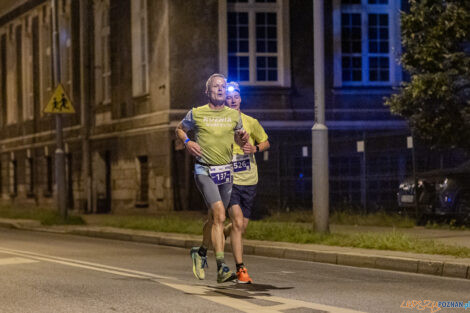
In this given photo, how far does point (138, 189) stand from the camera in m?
27.4

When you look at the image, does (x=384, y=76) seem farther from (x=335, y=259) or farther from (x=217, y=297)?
(x=217, y=297)

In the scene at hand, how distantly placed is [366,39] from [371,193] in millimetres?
7330

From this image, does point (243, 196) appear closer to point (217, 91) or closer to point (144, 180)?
point (217, 91)

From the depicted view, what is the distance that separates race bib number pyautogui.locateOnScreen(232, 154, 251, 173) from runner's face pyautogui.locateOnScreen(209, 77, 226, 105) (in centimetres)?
83

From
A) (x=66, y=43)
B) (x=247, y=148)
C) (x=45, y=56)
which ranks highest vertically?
(x=66, y=43)

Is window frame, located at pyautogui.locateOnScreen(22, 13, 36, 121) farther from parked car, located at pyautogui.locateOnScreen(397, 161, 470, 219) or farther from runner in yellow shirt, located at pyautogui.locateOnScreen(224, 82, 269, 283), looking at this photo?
runner in yellow shirt, located at pyautogui.locateOnScreen(224, 82, 269, 283)

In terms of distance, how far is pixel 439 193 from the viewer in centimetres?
1688

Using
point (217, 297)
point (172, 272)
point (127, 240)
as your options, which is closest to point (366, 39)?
point (127, 240)

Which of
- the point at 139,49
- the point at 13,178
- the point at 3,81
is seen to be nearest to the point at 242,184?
the point at 139,49

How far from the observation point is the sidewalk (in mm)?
10820

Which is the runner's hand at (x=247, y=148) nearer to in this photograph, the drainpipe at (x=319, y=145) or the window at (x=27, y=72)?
the drainpipe at (x=319, y=145)

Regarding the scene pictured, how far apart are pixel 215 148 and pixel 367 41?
1775 centimetres

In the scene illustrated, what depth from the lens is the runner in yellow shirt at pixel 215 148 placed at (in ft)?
29.3

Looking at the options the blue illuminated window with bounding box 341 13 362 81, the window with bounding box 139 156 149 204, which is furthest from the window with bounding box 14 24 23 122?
the blue illuminated window with bounding box 341 13 362 81
